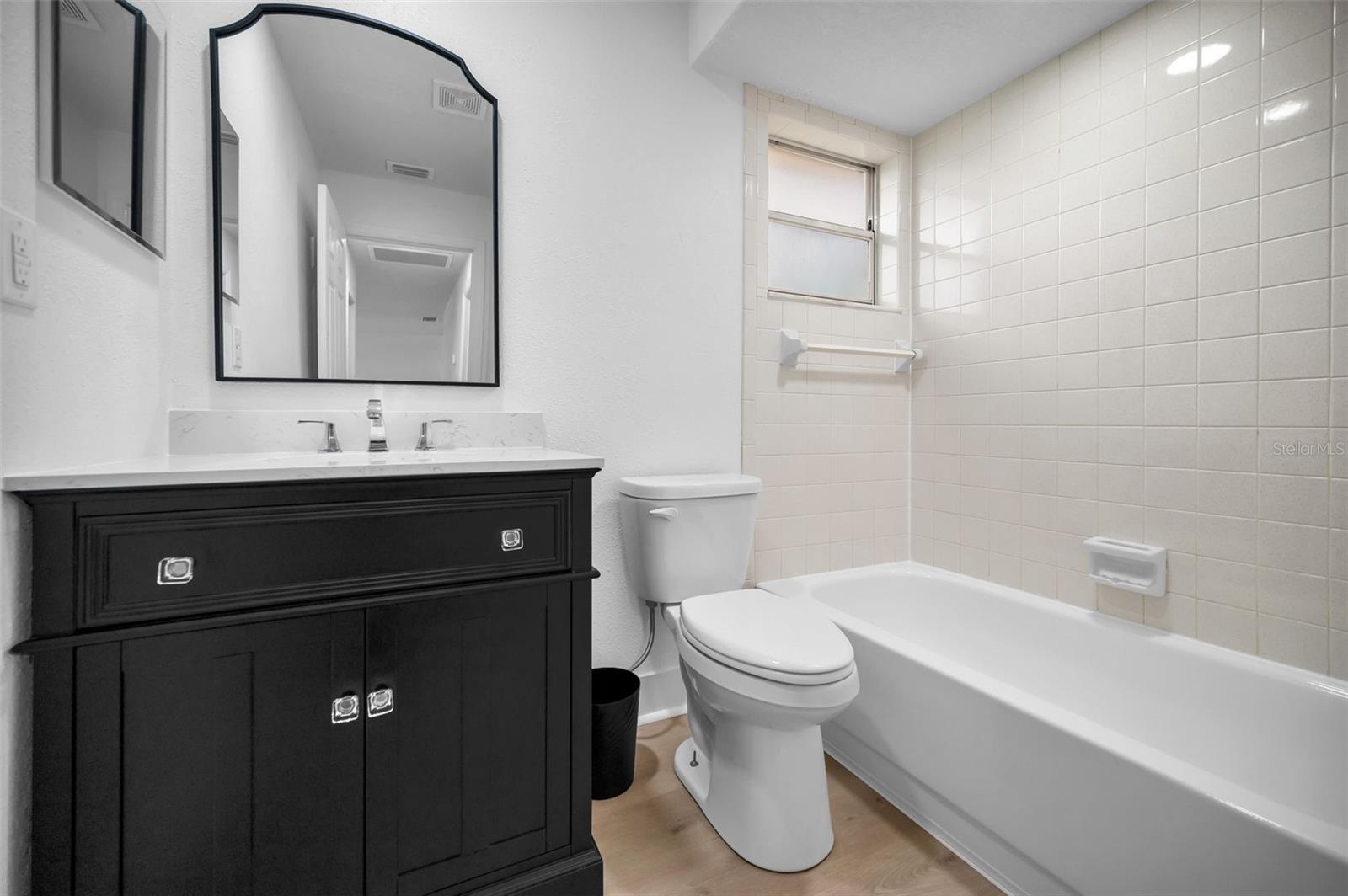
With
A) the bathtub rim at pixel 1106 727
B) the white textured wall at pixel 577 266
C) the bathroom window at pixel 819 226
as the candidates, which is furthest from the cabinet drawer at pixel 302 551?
the bathroom window at pixel 819 226

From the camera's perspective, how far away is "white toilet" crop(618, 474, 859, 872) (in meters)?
1.23

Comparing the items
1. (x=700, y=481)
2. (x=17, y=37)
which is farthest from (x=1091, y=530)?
(x=17, y=37)

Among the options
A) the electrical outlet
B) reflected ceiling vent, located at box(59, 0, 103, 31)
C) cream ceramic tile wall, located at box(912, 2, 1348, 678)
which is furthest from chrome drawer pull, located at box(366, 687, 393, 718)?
cream ceramic tile wall, located at box(912, 2, 1348, 678)

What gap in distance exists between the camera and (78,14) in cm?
95

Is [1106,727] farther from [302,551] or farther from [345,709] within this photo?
[302,551]

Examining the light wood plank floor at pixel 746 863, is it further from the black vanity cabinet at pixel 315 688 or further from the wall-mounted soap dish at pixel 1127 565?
the wall-mounted soap dish at pixel 1127 565

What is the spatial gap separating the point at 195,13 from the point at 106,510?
1.24 m

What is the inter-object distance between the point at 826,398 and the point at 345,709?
5.83 ft

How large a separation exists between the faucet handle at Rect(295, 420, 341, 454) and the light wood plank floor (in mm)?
1148

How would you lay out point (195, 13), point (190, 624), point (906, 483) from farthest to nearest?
point (906, 483)
point (195, 13)
point (190, 624)

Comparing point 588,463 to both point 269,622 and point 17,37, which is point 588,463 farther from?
point 17,37

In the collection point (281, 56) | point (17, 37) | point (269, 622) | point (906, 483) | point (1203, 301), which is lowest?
point (269, 622)

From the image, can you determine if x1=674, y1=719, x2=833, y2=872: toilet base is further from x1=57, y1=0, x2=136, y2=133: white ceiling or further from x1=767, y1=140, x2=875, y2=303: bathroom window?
x1=57, y1=0, x2=136, y2=133: white ceiling

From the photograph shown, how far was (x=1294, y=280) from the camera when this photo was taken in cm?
134
